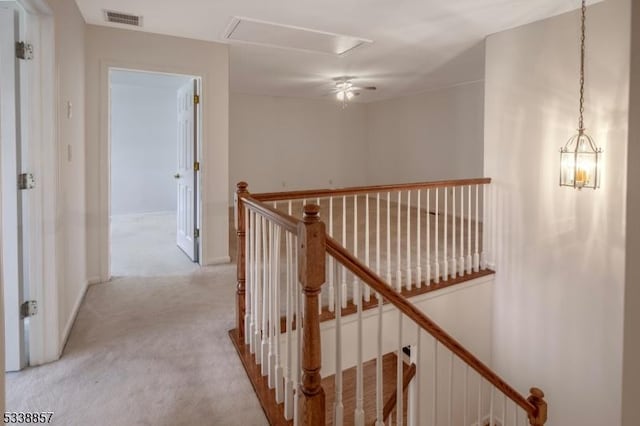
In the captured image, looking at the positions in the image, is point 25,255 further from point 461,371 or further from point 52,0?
point 461,371

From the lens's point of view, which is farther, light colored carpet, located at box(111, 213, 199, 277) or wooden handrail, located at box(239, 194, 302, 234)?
light colored carpet, located at box(111, 213, 199, 277)

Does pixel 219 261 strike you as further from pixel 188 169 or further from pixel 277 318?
pixel 277 318

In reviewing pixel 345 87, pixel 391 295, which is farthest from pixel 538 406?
pixel 345 87

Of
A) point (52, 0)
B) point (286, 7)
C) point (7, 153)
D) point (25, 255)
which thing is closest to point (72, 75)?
point (52, 0)

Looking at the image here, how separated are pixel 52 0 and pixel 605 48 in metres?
3.86

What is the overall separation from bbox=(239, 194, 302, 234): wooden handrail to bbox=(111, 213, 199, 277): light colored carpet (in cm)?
198

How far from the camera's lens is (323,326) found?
301 centimetres

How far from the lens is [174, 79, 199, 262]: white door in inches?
168

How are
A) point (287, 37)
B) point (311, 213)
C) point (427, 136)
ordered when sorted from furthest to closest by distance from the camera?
point (427, 136) < point (287, 37) < point (311, 213)

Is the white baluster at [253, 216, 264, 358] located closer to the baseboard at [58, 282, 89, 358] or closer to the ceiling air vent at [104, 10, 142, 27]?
the baseboard at [58, 282, 89, 358]

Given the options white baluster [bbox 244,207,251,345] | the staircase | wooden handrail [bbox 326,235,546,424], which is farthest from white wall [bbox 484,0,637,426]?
white baluster [bbox 244,207,251,345]

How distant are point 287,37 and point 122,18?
150 cm

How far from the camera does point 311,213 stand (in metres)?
1.54

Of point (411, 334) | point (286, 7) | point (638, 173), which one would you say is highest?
point (286, 7)
